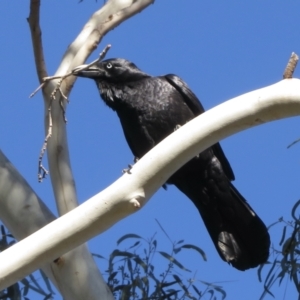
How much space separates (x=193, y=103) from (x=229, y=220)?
1.73 ft

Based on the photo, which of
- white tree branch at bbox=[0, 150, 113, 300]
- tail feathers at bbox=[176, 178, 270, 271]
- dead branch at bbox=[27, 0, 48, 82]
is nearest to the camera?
white tree branch at bbox=[0, 150, 113, 300]

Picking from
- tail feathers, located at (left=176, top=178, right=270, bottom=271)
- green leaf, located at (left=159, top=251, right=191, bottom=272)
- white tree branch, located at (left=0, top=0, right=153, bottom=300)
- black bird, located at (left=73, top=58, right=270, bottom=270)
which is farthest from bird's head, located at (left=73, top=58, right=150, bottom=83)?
green leaf, located at (left=159, top=251, right=191, bottom=272)

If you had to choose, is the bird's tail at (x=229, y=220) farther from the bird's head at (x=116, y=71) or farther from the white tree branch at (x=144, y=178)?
the white tree branch at (x=144, y=178)

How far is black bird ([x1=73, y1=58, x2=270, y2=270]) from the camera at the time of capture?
3521mm

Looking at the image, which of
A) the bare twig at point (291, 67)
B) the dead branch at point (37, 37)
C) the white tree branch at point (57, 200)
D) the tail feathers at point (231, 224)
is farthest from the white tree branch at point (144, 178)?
the tail feathers at point (231, 224)

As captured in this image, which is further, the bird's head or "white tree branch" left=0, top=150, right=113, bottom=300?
the bird's head

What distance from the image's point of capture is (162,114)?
3570 mm

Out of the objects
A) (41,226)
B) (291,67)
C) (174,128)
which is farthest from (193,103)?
(291,67)

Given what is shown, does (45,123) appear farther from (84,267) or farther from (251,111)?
(251,111)

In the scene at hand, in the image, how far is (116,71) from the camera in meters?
3.72

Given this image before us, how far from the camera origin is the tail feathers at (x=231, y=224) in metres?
3.35

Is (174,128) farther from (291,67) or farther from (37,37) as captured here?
(291,67)

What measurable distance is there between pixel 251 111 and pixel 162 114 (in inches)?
61.1

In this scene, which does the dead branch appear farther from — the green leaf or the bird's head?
the green leaf
